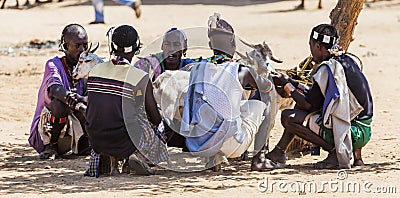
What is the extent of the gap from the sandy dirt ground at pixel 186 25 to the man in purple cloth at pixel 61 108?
5.9 inches

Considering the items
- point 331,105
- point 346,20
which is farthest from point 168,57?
point 346,20

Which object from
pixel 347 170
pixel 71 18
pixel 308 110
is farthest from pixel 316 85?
pixel 71 18

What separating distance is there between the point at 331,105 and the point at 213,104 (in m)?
0.95

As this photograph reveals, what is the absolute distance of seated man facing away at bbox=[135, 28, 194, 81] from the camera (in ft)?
22.8

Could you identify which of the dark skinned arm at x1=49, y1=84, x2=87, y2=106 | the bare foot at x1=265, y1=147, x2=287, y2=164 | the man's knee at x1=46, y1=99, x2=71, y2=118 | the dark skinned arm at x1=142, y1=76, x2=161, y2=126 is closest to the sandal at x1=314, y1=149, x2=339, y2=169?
the bare foot at x1=265, y1=147, x2=287, y2=164

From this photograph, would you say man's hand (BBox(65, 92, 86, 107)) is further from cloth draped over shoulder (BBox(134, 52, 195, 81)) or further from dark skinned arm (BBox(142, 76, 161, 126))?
dark skinned arm (BBox(142, 76, 161, 126))

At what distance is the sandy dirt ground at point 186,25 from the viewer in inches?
240

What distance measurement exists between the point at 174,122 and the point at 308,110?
111 centimetres

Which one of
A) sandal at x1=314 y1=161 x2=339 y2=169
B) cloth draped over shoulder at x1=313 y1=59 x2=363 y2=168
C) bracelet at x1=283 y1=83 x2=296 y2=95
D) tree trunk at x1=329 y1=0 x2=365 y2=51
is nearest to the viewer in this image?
cloth draped over shoulder at x1=313 y1=59 x2=363 y2=168

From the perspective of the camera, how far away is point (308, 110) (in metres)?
6.79

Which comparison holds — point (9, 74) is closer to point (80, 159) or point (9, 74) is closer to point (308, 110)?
point (80, 159)

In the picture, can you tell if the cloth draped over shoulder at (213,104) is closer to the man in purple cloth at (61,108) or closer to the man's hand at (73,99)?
the man's hand at (73,99)

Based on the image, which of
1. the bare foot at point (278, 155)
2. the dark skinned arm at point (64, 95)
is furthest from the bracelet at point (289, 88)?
the dark skinned arm at point (64, 95)

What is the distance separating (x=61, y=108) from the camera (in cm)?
732
